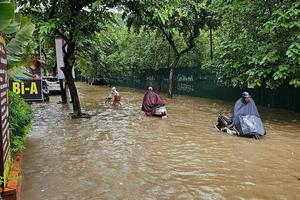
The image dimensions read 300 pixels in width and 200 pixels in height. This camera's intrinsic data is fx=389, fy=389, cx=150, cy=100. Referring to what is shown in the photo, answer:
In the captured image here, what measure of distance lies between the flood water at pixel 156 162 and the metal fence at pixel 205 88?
4939 mm

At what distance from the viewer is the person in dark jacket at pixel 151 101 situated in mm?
15285

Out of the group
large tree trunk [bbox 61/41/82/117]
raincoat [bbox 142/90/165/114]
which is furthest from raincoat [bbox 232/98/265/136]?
large tree trunk [bbox 61/41/82/117]

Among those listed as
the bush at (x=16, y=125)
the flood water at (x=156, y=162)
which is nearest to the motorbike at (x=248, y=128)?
the flood water at (x=156, y=162)

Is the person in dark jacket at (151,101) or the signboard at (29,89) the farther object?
the person in dark jacket at (151,101)

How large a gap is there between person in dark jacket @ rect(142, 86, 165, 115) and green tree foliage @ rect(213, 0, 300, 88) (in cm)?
299

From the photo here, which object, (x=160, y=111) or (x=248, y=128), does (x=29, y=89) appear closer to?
(x=160, y=111)

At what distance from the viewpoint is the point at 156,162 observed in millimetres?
8125

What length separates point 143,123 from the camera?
1388 centimetres

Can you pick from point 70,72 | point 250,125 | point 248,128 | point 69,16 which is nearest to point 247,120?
point 250,125

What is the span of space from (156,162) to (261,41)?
8559 mm

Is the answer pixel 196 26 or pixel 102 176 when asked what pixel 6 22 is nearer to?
pixel 102 176

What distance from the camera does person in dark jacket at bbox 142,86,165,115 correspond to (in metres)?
15.3

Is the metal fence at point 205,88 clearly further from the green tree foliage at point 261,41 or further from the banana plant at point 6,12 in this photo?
the banana plant at point 6,12

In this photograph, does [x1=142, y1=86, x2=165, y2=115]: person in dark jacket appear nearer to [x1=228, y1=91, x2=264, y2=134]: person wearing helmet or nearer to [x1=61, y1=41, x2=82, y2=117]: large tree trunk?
[x1=61, y1=41, x2=82, y2=117]: large tree trunk
